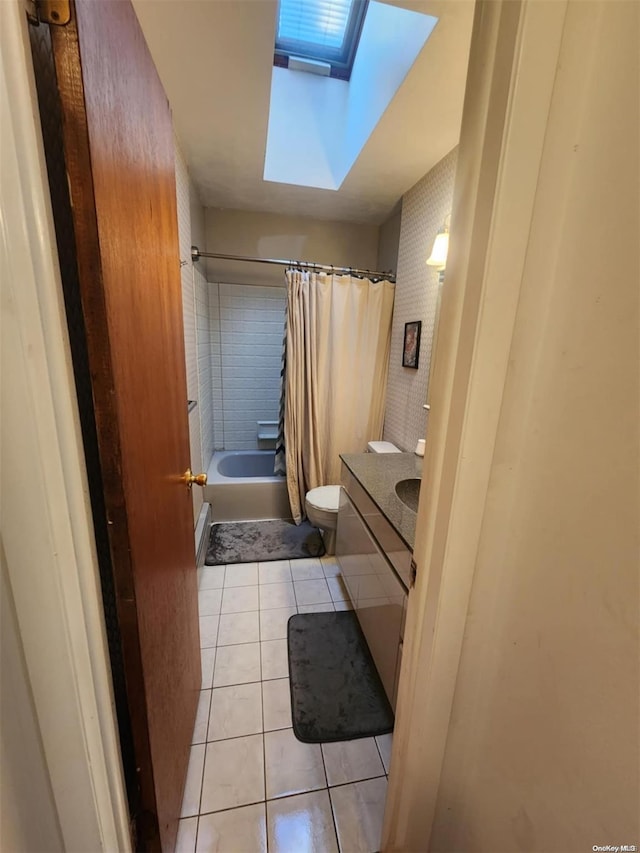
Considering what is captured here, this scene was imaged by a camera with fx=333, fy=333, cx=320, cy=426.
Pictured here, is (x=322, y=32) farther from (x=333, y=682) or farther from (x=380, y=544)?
(x=333, y=682)

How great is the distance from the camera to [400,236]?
7.77 feet

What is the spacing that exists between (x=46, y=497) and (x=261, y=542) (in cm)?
212

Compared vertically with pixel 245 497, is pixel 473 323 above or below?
above

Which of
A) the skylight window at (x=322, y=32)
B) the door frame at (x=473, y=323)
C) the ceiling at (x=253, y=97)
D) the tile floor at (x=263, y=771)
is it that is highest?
the skylight window at (x=322, y=32)

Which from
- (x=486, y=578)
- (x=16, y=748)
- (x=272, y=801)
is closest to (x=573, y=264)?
(x=486, y=578)

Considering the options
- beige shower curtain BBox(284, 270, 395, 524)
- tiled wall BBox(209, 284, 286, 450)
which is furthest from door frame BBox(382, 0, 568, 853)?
tiled wall BBox(209, 284, 286, 450)

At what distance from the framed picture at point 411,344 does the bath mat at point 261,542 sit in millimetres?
1446

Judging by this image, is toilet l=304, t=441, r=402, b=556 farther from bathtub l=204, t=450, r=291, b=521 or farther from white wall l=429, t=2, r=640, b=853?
white wall l=429, t=2, r=640, b=853

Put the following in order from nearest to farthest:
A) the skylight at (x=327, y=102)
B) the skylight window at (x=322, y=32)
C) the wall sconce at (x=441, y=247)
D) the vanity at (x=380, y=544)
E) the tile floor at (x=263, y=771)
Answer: the tile floor at (x=263, y=771) → the vanity at (x=380, y=544) → the skylight at (x=327, y=102) → the wall sconce at (x=441, y=247) → the skylight window at (x=322, y=32)

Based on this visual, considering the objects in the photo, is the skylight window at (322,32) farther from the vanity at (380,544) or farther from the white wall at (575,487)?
the vanity at (380,544)

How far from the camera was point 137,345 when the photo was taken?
27.3 inches

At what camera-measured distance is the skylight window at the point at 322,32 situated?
182cm

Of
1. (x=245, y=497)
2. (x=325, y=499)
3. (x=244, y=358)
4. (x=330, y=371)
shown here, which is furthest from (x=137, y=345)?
(x=244, y=358)

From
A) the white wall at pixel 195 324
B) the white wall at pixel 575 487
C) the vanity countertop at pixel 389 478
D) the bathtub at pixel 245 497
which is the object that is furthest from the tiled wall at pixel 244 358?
the white wall at pixel 575 487
